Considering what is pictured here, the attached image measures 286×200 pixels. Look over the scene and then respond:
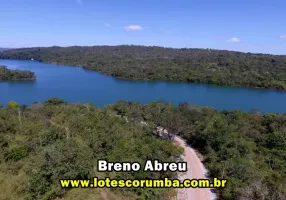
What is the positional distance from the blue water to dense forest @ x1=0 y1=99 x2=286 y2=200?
958 inches

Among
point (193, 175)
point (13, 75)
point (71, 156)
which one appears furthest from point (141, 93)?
point (71, 156)

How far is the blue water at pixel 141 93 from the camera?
170ft

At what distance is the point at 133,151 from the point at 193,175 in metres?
4.19

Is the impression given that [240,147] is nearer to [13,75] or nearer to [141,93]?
[141,93]

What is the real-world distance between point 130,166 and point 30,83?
2486 inches

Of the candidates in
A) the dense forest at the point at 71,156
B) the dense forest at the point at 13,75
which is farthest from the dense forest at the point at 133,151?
the dense forest at the point at 13,75

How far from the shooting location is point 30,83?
69.1 metres

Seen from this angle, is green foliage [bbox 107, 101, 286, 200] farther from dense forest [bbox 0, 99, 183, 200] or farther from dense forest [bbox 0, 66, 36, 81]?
dense forest [bbox 0, 66, 36, 81]

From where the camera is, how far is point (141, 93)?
59969mm

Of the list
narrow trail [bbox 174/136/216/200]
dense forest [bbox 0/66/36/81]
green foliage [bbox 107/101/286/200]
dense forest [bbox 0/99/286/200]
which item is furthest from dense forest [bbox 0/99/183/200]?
dense forest [bbox 0/66/36/81]

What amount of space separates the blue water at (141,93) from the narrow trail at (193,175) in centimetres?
3004

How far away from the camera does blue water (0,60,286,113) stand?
51.8 m

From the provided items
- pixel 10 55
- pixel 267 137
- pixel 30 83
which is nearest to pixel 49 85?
pixel 30 83

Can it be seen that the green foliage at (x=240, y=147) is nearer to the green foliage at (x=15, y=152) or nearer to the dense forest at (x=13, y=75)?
the green foliage at (x=15, y=152)
